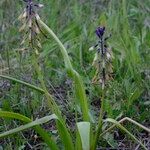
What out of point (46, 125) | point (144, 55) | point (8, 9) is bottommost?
point (46, 125)

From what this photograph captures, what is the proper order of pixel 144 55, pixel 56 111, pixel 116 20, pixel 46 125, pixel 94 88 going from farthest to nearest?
1. pixel 116 20
2. pixel 144 55
3. pixel 94 88
4. pixel 46 125
5. pixel 56 111

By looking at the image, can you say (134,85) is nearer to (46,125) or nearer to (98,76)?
(46,125)

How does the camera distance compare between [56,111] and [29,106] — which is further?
[29,106]

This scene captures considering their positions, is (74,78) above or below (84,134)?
above

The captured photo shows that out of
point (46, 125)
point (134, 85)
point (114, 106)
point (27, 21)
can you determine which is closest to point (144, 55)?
point (134, 85)

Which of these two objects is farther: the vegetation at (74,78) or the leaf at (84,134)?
the vegetation at (74,78)

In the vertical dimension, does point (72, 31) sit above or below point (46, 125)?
above

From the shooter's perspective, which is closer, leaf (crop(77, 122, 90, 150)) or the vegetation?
leaf (crop(77, 122, 90, 150))

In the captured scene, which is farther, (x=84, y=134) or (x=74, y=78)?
(x=74, y=78)
